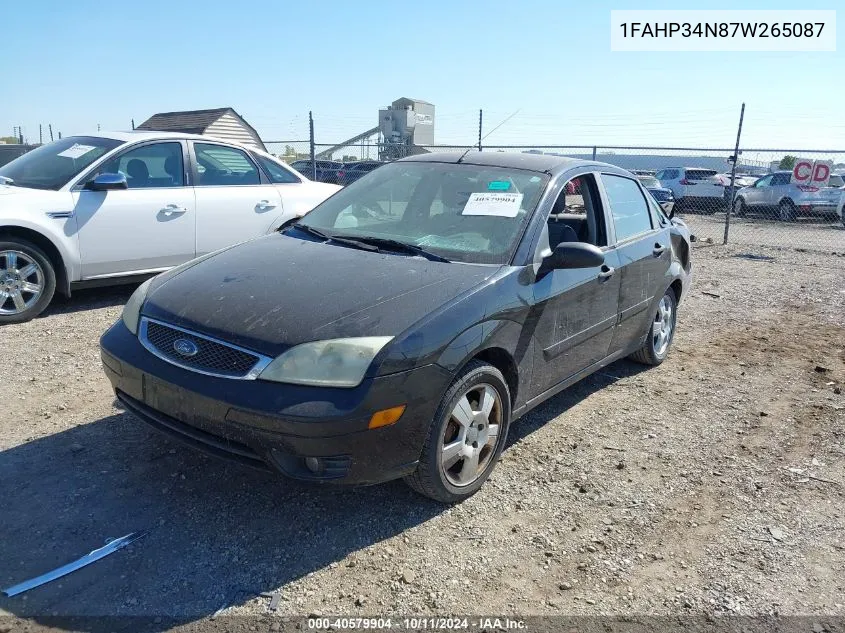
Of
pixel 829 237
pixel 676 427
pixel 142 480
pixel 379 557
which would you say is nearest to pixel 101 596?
pixel 142 480

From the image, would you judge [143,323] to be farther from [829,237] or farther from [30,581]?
[829,237]

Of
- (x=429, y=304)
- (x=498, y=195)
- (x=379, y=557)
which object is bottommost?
(x=379, y=557)

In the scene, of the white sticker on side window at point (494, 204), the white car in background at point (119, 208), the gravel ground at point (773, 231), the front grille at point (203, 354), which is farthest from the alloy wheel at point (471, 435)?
the gravel ground at point (773, 231)

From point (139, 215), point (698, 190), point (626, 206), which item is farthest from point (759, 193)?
point (139, 215)

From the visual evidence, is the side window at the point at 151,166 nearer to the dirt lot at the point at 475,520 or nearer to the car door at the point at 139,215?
the car door at the point at 139,215

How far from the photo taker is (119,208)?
610 centimetres

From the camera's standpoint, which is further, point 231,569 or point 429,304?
point 429,304

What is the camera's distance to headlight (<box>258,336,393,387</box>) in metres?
2.72

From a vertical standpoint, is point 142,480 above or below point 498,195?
below

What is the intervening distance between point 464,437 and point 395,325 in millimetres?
688

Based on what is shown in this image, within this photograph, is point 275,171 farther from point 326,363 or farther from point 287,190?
point 326,363

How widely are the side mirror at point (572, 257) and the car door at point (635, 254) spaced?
0.85 metres

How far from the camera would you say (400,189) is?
14.1 feet

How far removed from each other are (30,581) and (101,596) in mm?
301
